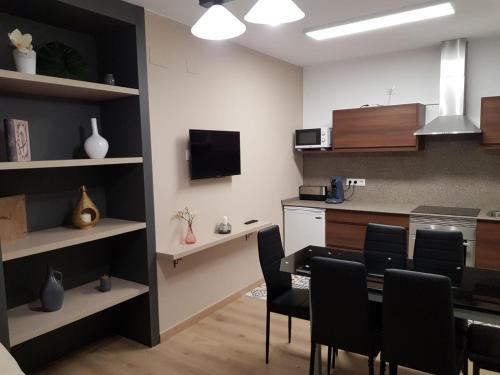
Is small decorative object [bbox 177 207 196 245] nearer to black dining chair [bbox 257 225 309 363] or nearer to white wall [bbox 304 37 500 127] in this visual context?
black dining chair [bbox 257 225 309 363]

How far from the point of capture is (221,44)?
3547 mm

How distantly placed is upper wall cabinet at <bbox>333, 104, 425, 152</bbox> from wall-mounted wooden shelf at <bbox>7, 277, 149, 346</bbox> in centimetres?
292

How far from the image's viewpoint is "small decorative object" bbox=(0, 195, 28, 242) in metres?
2.28

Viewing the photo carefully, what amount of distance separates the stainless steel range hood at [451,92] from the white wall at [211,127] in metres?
1.71

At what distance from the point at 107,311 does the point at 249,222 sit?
5.31 ft

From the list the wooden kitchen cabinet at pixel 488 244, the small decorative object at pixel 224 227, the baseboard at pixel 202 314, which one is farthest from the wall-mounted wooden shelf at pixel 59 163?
the wooden kitchen cabinet at pixel 488 244

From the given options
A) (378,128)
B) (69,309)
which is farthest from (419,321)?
(378,128)

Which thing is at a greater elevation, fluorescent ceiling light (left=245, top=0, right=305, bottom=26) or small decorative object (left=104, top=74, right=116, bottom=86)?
fluorescent ceiling light (left=245, top=0, right=305, bottom=26)

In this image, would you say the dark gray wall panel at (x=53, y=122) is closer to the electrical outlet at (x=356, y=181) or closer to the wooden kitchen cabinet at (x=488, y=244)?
the electrical outlet at (x=356, y=181)

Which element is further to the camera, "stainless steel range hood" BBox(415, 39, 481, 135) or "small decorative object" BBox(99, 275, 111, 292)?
"stainless steel range hood" BBox(415, 39, 481, 135)

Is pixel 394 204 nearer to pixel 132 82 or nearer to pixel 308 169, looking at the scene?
pixel 308 169

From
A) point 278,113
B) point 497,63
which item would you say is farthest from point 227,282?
point 497,63

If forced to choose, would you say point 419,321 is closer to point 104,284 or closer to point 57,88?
point 104,284

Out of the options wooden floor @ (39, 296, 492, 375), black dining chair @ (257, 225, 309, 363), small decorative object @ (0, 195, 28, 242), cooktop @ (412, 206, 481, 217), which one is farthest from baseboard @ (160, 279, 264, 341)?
cooktop @ (412, 206, 481, 217)
